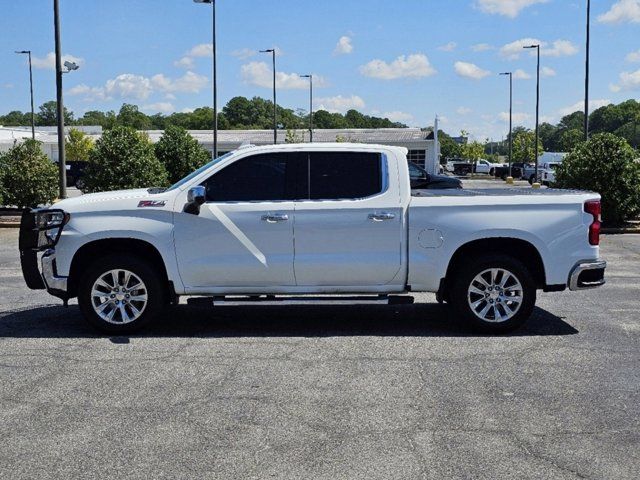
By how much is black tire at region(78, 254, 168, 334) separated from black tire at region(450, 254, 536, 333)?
2.99 m

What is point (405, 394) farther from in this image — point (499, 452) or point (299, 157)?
point (299, 157)

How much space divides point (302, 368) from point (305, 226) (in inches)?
65.4

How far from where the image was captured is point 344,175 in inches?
320

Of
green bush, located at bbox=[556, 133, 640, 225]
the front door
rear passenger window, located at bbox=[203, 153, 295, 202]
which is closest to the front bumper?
the front door

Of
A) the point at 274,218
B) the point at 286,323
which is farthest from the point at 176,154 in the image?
the point at 274,218

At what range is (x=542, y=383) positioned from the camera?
6.31 metres

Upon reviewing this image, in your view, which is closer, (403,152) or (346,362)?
(346,362)

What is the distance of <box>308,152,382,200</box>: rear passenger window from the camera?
808 cm

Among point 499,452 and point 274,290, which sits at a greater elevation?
point 274,290

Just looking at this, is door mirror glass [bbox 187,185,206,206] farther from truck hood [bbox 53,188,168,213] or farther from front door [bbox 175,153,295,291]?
truck hood [bbox 53,188,168,213]

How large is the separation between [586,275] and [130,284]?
181 inches

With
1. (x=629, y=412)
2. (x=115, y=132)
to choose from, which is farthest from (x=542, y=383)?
(x=115, y=132)

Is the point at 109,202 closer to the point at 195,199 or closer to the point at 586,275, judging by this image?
the point at 195,199

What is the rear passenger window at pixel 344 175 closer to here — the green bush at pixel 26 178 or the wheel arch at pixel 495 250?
the wheel arch at pixel 495 250
